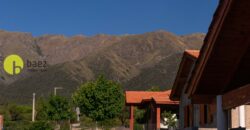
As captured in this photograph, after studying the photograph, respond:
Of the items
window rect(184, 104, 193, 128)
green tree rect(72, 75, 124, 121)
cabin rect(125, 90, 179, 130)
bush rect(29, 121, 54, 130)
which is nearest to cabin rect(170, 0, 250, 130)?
window rect(184, 104, 193, 128)

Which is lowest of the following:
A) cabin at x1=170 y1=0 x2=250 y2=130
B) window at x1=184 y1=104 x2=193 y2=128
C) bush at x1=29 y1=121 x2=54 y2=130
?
bush at x1=29 y1=121 x2=54 y2=130

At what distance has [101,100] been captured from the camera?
66.8 meters

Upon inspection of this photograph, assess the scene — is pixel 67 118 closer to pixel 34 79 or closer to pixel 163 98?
pixel 163 98

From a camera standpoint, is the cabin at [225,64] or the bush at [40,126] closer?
the cabin at [225,64]

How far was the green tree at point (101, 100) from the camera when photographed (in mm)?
65625

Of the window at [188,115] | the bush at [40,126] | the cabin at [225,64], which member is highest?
the cabin at [225,64]

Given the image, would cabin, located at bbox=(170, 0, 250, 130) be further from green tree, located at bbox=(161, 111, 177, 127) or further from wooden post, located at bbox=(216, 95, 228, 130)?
green tree, located at bbox=(161, 111, 177, 127)

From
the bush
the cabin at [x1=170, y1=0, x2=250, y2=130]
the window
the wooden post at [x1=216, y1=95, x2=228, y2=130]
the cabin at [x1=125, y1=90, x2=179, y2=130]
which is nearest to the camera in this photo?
the cabin at [x1=170, y1=0, x2=250, y2=130]

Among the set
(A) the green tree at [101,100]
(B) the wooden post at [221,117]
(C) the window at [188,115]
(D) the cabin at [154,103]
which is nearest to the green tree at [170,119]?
(D) the cabin at [154,103]

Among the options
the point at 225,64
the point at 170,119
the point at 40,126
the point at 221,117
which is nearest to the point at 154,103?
the point at 40,126

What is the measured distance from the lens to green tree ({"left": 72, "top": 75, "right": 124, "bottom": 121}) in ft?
215

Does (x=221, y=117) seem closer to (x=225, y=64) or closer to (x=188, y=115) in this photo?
(x=225, y=64)

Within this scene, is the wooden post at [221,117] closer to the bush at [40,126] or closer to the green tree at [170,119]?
the bush at [40,126]

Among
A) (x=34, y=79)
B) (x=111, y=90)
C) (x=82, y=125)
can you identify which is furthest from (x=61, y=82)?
(x=82, y=125)
